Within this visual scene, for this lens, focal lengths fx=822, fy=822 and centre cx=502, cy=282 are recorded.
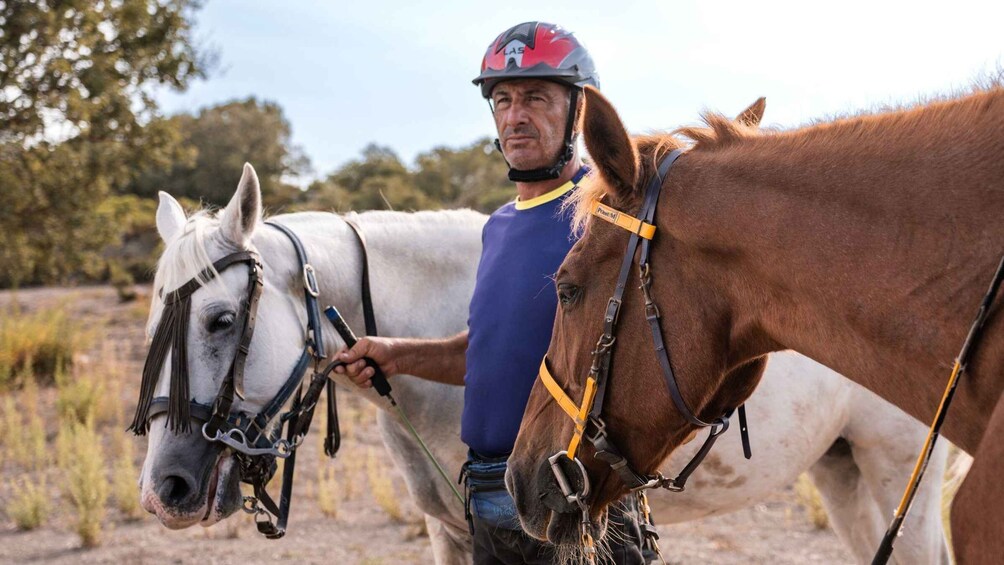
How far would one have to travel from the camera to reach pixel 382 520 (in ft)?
23.9

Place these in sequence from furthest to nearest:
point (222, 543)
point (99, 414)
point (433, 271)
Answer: point (99, 414) → point (222, 543) → point (433, 271)

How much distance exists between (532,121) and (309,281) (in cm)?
106

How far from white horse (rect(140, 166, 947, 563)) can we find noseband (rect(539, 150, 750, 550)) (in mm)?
1405

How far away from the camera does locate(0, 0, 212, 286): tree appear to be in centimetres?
1004

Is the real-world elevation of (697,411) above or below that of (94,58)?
below

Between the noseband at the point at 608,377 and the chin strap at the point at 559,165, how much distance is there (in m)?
0.79

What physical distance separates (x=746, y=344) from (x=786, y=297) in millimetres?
167

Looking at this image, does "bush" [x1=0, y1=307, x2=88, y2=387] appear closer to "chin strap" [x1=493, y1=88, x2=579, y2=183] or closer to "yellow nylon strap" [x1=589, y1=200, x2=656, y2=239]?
"chin strap" [x1=493, y1=88, x2=579, y2=183]

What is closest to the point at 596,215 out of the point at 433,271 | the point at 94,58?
the point at 433,271

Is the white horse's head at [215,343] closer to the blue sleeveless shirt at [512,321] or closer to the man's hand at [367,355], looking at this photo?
the man's hand at [367,355]

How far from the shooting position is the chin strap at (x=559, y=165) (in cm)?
279

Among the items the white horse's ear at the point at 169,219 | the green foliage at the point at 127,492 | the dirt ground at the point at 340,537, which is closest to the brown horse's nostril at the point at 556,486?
the white horse's ear at the point at 169,219

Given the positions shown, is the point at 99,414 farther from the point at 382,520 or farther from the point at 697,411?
the point at 697,411

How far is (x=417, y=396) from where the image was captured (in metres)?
3.39
